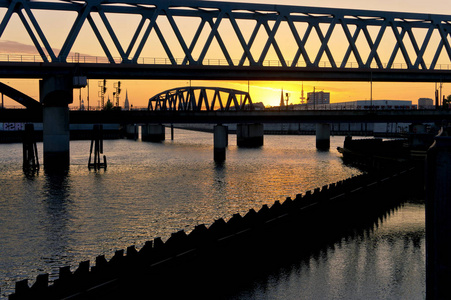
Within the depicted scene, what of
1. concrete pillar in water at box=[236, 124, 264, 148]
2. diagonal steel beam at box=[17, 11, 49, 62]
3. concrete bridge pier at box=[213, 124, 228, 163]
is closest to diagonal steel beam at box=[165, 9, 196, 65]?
diagonal steel beam at box=[17, 11, 49, 62]

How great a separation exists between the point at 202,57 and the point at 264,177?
22453mm

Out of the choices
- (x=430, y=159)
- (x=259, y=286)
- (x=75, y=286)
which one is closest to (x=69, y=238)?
(x=259, y=286)

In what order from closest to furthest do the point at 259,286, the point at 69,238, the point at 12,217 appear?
the point at 259,286
the point at 69,238
the point at 12,217

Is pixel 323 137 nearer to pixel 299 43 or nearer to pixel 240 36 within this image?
pixel 299 43

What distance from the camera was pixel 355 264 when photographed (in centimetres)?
2211

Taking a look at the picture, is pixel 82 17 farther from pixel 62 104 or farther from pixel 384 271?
pixel 384 271

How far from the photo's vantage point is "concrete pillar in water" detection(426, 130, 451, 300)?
1030cm

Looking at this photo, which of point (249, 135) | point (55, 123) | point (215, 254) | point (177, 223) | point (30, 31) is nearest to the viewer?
point (215, 254)

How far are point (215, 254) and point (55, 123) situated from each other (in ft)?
209

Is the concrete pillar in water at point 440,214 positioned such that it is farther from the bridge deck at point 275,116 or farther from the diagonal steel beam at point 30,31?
the bridge deck at point 275,116

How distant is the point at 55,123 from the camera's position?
Answer: 255 feet

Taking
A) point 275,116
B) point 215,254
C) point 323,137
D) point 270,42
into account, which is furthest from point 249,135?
point 215,254

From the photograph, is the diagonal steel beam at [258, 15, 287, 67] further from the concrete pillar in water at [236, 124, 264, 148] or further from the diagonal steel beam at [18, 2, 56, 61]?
the concrete pillar in water at [236, 124, 264, 148]

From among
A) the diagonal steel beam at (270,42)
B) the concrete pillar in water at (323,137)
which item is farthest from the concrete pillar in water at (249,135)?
the diagonal steel beam at (270,42)
